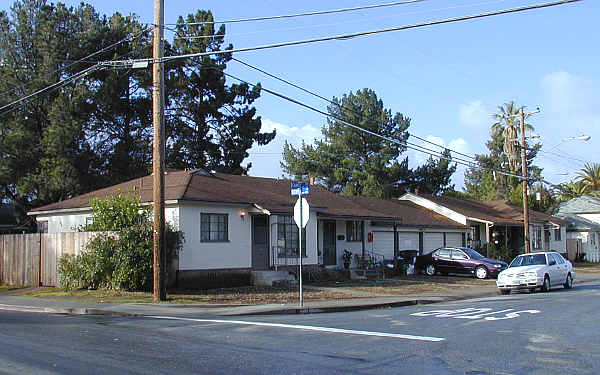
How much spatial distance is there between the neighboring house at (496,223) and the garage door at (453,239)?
2.17ft

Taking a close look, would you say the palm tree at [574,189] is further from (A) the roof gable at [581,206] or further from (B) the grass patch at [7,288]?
(B) the grass patch at [7,288]

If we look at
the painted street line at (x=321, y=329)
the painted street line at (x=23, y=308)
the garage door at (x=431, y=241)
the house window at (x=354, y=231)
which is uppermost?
the house window at (x=354, y=231)

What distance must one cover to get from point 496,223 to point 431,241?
16.9 ft

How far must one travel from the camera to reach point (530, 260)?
78.1 ft

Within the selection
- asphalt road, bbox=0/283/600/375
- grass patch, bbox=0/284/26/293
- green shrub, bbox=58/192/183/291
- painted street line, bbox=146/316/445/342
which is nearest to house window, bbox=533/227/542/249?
asphalt road, bbox=0/283/600/375

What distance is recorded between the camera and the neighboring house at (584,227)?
5262 cm

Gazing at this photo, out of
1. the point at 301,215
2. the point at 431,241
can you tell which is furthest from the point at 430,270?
the point at 301,215

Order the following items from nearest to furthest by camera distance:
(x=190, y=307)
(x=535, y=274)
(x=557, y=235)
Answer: (x=190, y=307) → (x=535, y=274) → (x=557, y=235)

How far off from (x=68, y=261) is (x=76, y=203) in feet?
17.7

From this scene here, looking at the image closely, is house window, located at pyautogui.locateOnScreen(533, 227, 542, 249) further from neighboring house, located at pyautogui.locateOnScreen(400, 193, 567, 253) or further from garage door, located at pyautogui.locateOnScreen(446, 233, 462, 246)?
garage door, located at pyautogui.locateOnScreen(446, 233, 462, 246)

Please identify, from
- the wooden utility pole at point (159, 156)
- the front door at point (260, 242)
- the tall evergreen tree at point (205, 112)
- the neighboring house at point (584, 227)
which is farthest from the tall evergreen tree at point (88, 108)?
the neighboring house at point (584, 227)

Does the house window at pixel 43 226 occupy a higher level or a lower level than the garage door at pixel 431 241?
higher

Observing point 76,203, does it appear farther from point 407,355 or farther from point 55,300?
point 407,355

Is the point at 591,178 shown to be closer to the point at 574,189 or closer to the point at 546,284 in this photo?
the point at 574,189
